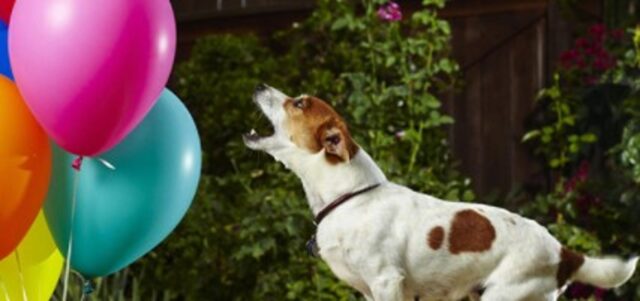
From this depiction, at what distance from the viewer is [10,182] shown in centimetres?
298

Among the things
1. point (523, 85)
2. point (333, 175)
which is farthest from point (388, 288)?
point (523, 85)

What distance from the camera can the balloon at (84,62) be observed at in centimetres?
Answer: 287

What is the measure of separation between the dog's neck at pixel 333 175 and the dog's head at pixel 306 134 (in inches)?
0.6

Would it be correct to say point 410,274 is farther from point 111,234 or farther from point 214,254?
point 214,254

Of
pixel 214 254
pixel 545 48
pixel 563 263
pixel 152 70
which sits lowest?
pixel 214 254

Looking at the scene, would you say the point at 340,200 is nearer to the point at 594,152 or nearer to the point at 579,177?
the point at 579,177

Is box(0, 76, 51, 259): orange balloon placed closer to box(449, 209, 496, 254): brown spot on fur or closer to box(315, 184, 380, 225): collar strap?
box(315, 184, 380, 225): collar strap

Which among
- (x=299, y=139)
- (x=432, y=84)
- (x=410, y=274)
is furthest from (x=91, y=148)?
(x=432, y=84)

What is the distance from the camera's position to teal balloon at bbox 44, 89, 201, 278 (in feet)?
10.4

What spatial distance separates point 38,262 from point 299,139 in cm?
65

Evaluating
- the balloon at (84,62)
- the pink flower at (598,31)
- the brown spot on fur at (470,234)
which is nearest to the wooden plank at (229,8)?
the pink flower at (598,31)

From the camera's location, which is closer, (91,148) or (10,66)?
(91,148)

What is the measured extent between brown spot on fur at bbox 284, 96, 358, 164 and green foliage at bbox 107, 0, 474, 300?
154 cm

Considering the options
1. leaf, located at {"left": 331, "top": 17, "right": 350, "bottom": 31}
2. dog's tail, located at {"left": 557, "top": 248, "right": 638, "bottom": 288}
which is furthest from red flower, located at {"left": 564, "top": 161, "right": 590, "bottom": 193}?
dog's tail, located at {"left": 557, "top": 248, "right": 638, "bottom": 288}
